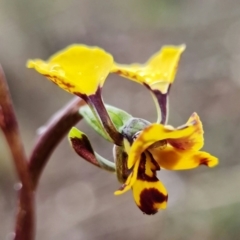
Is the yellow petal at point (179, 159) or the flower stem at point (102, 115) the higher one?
the flower stem at point (102, 115)

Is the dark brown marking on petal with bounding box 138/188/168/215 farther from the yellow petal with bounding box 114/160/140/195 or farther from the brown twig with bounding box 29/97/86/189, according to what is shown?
the brown twig with bounding box 29/97/86/189

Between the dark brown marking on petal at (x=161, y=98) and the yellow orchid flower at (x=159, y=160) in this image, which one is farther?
the dark brown marking on petal at (x=161, y=98)

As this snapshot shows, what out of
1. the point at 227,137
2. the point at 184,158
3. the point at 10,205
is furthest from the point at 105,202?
the point at 184,158

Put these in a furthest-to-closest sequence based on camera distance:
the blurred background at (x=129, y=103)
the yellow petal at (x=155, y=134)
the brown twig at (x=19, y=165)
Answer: the blurred background at (x=129, y=103) → the brown twig at (x=19, y=165) → the yellow petal at (x=155, y=134)

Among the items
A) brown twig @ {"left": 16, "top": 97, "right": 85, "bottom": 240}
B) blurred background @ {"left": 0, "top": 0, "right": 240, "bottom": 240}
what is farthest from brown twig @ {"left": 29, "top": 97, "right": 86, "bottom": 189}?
blurred background @ {"left": 0, "top": 0, "right": 240, "bottom": 240}

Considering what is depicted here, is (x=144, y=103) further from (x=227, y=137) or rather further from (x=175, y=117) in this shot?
(x=227, y=137)

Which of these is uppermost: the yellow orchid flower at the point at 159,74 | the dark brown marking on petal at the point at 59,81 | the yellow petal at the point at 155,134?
the dark brown marking on petal at the point at 59,81

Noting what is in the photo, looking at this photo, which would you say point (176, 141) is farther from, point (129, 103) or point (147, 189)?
point (129, 103)

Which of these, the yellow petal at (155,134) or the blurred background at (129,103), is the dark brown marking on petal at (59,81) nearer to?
Result: the yellow petal at (155,134)

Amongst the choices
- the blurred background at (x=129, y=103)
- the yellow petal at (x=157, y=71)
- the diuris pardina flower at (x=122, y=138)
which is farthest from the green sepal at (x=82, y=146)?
the blurred background at (x=129, y=103)
